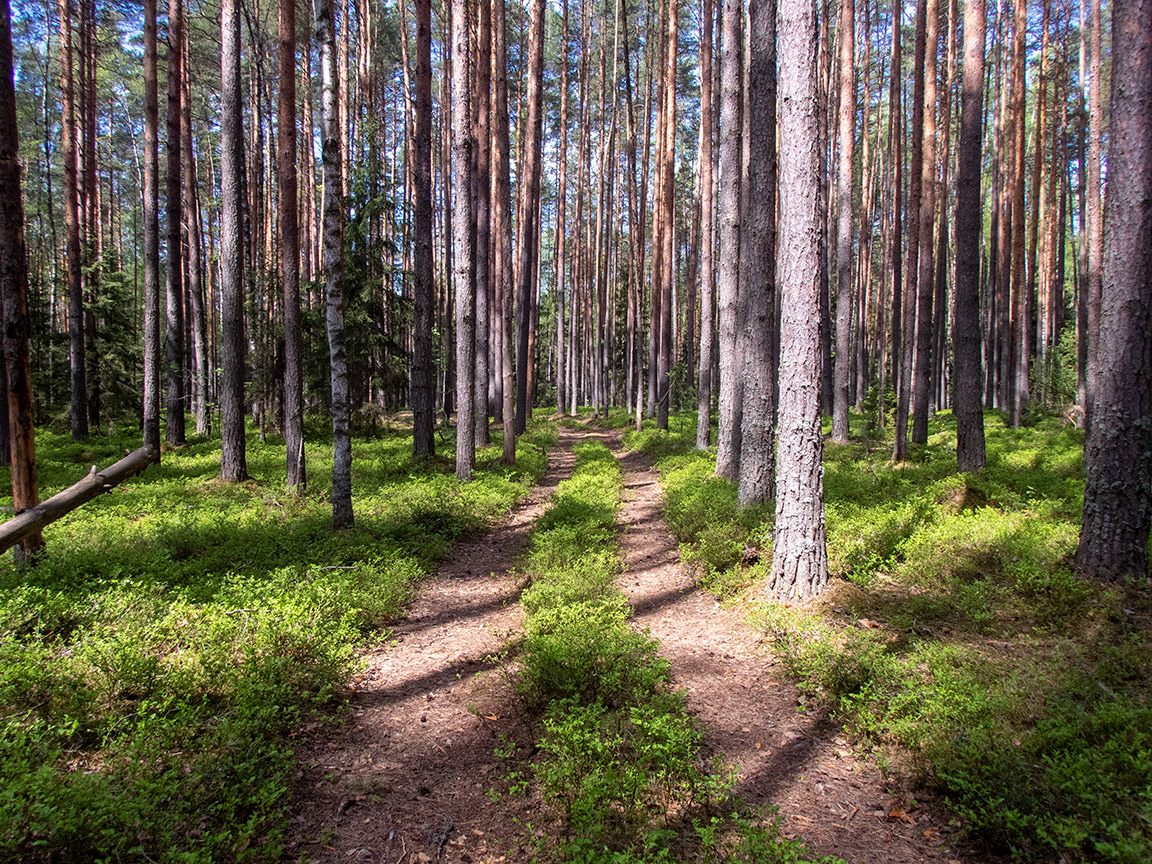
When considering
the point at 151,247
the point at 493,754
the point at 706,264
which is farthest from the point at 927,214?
the point at 151,247

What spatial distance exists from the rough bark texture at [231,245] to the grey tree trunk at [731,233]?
914 cm

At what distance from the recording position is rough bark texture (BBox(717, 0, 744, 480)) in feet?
38.3

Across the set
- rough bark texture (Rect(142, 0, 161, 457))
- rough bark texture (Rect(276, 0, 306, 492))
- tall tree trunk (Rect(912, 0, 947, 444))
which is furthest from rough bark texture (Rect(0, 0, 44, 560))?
tall tree trunk (Rect(912, 0, 947, 444))

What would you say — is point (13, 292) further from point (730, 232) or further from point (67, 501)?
point (730, 232)

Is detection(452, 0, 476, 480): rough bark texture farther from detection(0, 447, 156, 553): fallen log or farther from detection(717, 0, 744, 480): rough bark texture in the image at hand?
detection(0, 447, 156, 553): fallen log

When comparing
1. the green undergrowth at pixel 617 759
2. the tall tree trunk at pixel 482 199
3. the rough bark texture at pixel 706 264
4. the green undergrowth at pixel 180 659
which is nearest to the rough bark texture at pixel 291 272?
the green undergrowth at pixel 180 659

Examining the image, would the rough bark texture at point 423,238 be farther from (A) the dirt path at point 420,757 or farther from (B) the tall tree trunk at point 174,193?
(A) the dirt path at point 420,757

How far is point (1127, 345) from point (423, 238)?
11.6 m

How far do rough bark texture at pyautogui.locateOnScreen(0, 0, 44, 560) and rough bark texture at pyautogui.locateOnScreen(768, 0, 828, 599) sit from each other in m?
6.97

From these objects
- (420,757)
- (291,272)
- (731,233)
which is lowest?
(420,757)

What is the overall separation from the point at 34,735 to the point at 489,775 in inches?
95.3

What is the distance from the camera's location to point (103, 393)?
18.8m

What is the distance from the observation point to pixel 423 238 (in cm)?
1268

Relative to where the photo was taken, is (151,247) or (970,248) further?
(151,247)
